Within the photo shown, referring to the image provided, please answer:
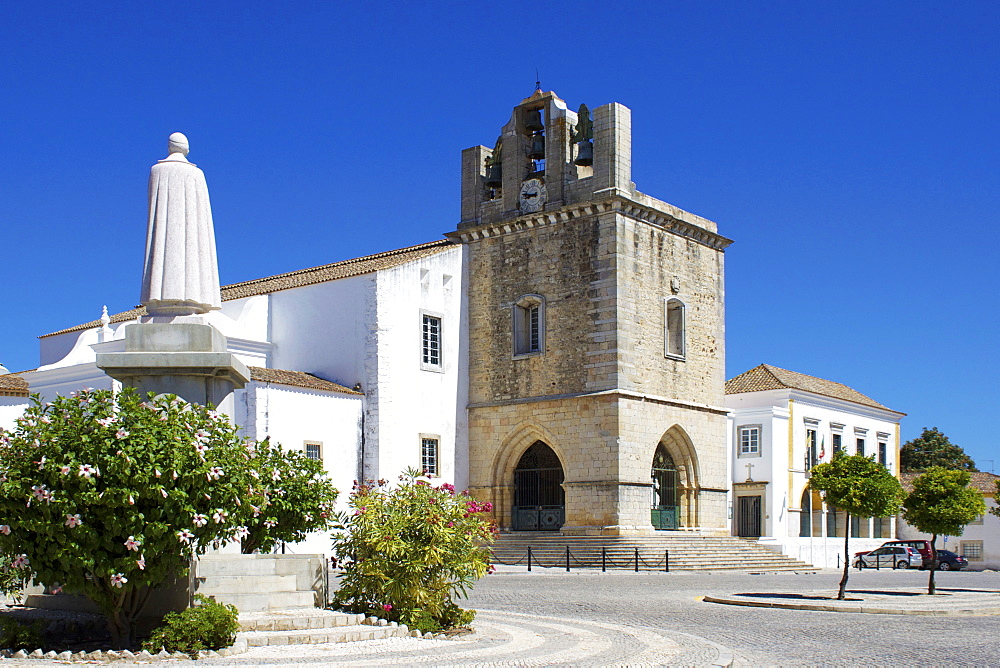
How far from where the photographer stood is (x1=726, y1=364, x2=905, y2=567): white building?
38469 mm

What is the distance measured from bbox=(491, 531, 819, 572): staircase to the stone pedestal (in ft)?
54.5

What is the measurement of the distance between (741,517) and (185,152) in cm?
2965

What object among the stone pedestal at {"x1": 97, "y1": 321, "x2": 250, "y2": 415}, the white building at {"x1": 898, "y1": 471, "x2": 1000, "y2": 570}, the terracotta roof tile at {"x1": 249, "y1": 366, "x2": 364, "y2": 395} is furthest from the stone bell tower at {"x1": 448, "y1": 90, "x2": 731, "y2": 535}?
the stone pedestal at {"x1": 97, "y1": 321, "x2": 250, "y2": 415}

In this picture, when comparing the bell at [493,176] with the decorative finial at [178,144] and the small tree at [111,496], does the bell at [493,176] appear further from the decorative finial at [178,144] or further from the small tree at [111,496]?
the small tree at [111,496]

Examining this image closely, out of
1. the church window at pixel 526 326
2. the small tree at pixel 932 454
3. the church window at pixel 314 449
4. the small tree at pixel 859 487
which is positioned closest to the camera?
the small tree at pixel 859 487

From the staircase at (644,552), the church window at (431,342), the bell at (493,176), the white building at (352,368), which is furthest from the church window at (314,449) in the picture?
the bell at (493,176)

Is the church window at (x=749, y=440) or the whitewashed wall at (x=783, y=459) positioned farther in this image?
the church window at (x=749, y=440)

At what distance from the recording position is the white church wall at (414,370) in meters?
30.4

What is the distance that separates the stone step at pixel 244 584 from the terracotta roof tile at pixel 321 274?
1884 cm

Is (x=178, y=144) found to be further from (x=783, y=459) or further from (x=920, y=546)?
(x=920, y=546)

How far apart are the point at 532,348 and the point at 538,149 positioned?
18.9 ft

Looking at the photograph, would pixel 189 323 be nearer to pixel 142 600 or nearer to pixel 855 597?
pixel 142 600

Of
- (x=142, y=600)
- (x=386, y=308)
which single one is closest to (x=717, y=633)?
(x=142, y=600)

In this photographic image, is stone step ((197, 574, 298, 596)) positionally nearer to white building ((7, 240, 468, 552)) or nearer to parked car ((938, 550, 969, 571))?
white building ((7, 240, 468, 552))
